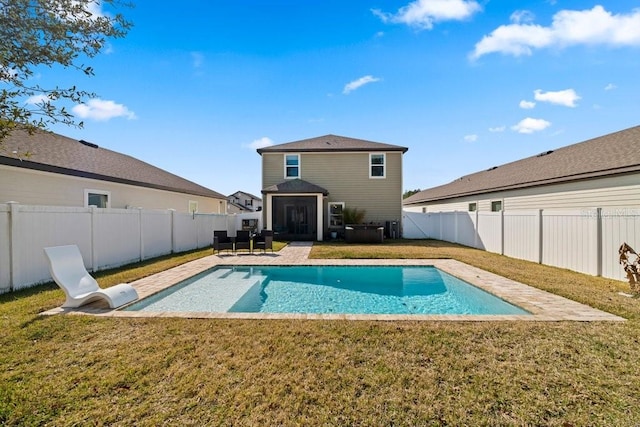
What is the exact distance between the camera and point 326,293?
780cm

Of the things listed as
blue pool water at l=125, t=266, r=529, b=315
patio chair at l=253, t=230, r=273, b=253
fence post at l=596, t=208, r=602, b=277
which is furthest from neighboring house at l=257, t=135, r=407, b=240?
fence post at l=596, t=208, r=602, b=277

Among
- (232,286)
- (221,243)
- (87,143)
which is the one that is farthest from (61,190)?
(232,286)

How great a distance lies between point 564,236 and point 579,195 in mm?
3928

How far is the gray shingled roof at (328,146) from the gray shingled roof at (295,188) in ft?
7.37

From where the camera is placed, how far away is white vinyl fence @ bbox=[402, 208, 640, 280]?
7645 millimetres

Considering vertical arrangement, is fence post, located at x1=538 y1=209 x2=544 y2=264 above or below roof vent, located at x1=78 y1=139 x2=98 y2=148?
below

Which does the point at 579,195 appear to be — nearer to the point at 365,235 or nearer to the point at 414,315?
the point at 365,235

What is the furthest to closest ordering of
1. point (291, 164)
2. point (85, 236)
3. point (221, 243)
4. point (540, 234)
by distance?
point (291, 164) → point (221, 243) → point (540, 234) → point (85, 236)

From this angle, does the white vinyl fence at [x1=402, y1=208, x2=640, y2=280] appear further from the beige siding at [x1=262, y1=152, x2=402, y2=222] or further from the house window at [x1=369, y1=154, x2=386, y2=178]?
the house window at [x1=369, y1=154, x2=386, y2=178]

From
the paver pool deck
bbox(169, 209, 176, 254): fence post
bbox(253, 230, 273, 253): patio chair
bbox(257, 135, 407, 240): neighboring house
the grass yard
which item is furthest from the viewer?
bbox(257, 135, 407, 240): neighboring house

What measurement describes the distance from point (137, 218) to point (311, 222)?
10277 millimetres

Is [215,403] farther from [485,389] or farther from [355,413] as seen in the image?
[485,389]

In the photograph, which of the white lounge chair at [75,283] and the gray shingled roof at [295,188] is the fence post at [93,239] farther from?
the gray shingled roof at [295,188]

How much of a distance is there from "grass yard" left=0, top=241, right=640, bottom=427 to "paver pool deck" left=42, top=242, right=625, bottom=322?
318 mm
